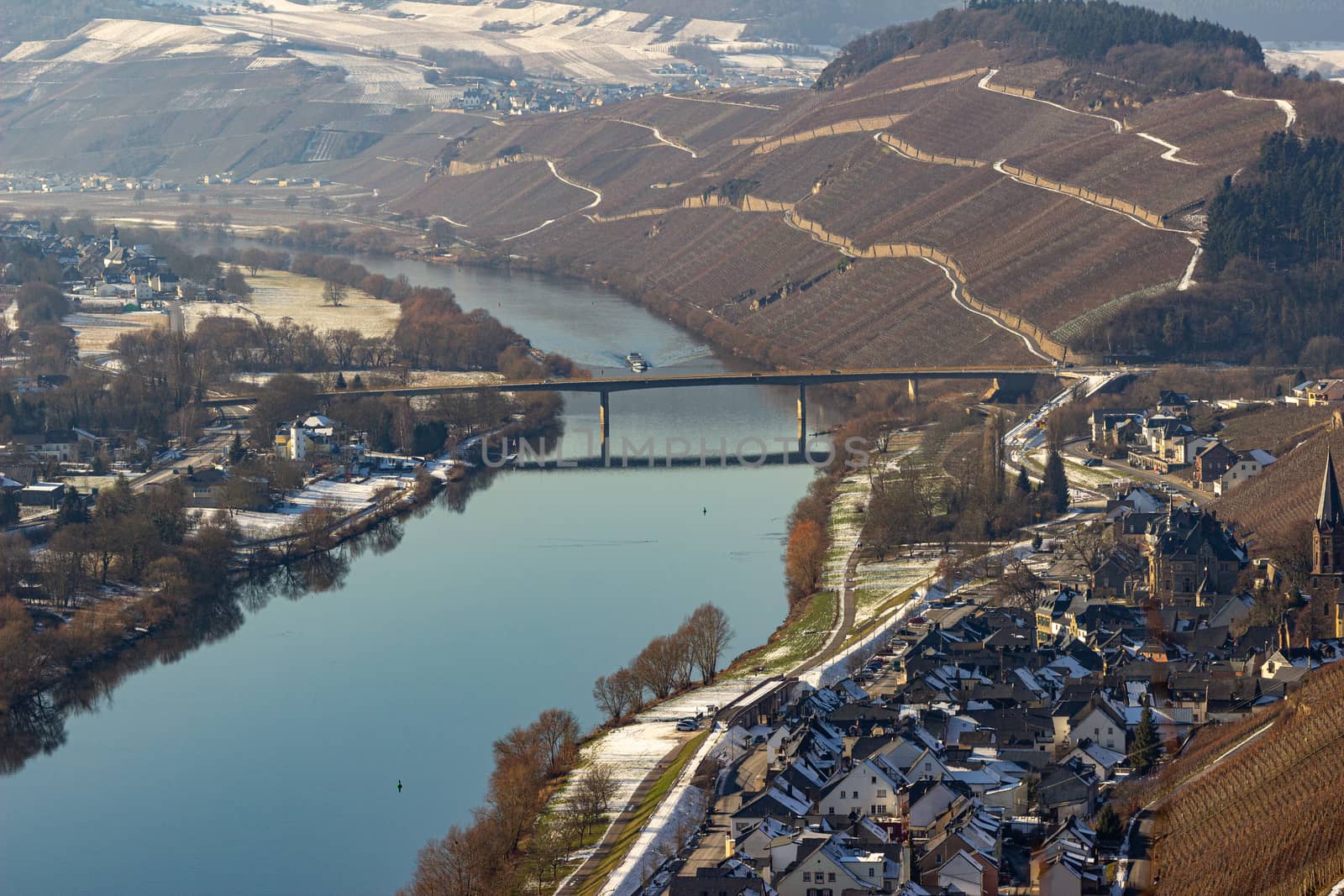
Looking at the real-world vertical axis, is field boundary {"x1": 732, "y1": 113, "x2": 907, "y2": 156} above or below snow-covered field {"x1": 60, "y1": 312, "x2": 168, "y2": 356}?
above

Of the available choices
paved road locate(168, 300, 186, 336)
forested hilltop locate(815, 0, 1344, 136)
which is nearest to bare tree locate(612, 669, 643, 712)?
paved road locate(168, 300, 186, 336)

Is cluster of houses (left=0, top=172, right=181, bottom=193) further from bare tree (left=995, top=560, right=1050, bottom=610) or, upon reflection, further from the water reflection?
bare tree (left=995, top=560, right=1050, bottom=610)

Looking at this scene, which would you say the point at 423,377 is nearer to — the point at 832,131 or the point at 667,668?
the point at 667,668

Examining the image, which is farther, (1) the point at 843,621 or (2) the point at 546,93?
(2) the point at 546,93

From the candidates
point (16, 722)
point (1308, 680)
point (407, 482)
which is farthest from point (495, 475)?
point (1308, 680)

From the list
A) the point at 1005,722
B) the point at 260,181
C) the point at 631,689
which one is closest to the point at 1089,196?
the point at 631,689

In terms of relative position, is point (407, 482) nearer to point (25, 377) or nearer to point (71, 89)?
point (25, 377)

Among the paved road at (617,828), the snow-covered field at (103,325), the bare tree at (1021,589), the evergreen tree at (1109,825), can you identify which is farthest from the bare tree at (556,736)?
the snow-covered field at (103,325)
